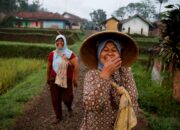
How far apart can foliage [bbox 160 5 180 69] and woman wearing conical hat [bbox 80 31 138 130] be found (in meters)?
5.79

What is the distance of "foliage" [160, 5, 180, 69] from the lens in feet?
27.5

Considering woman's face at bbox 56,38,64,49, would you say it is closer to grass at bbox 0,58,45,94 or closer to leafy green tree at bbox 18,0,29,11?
grass at bbox 0,58,45,94

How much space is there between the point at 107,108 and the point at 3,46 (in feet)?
64.2

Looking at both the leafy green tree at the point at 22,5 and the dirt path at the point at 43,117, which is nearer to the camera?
the dirt path at the point at 43,117

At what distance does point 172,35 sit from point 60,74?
3157 millimetres

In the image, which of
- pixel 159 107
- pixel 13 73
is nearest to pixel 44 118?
pixel 159 107

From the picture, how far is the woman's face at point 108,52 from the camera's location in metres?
2.60

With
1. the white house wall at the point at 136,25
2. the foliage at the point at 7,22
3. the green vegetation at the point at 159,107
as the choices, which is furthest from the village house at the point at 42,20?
the green vegetation at the point at 159,107

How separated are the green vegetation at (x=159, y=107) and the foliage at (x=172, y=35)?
3.48 feet

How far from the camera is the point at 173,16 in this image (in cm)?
840

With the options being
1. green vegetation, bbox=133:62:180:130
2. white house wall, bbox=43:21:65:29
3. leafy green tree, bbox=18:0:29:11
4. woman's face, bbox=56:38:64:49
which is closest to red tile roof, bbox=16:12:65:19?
white house wall, bbox=43:21:65:29

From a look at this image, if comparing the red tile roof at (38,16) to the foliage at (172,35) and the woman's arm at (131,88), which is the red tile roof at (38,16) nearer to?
the foliage at (172,35)

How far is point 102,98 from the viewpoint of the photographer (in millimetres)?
2514

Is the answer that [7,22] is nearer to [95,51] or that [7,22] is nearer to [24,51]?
[24,51]
